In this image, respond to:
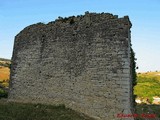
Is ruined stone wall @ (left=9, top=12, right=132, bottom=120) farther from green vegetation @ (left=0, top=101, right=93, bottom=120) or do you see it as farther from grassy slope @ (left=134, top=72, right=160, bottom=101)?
grassy slope @ (left=134, top=72, right=160, bottom=101)

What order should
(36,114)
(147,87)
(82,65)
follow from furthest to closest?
1. (147,87)
2. (82,65)
3. (36,114)

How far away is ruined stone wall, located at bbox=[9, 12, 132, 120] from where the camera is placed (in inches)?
460

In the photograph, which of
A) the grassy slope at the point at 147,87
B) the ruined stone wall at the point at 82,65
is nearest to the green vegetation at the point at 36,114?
the ruined stone wall at the point at 82,65

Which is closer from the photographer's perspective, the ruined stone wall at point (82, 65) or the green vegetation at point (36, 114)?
the green vegetation at point (36, 114)

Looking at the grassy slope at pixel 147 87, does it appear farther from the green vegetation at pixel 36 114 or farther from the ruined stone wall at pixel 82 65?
the green vegetation at pixel 36 114

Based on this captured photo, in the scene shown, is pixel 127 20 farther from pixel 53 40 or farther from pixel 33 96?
pixel 33 96

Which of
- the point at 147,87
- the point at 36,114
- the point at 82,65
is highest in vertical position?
the point at 82,65

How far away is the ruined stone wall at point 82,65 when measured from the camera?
1169 centimetres

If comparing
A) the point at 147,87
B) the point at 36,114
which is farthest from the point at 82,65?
the point at 147,87

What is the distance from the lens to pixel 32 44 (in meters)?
16.4

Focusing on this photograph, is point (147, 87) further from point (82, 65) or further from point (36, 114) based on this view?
point (36, 114)

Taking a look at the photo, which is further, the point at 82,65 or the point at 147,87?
the point at 147,87

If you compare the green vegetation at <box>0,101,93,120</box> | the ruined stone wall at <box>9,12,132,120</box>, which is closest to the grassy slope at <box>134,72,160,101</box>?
the ruined stone wall at <box>9,12,132,120</box>

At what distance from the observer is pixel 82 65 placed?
12969 millimetres
